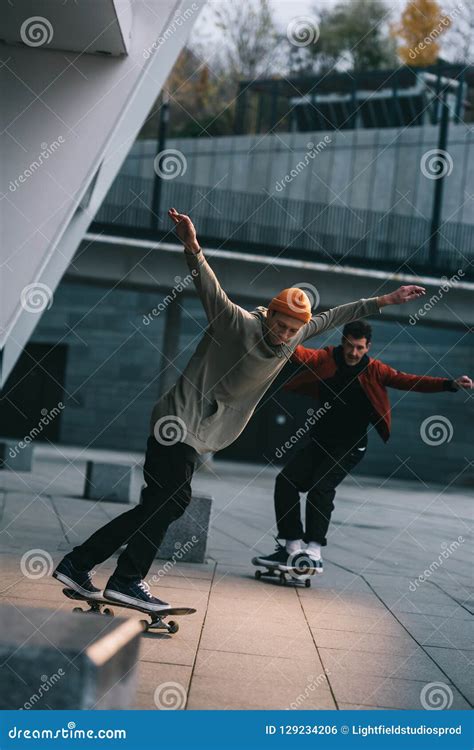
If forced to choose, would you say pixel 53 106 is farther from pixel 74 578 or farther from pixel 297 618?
pixel 297 618

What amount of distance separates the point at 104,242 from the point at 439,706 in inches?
1039

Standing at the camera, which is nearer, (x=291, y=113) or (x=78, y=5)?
(x=78, y=5)

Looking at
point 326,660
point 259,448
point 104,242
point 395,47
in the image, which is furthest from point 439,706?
point 395,47

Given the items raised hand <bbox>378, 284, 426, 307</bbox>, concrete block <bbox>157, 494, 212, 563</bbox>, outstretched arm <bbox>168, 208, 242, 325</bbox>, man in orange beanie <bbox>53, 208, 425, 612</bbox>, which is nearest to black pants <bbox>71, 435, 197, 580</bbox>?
man in orange beanie <bbox>53, 208, 425, 612</bbox>

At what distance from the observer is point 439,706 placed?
16.6 ft

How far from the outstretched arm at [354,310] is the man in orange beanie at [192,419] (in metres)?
0.52

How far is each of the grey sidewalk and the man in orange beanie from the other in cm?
40

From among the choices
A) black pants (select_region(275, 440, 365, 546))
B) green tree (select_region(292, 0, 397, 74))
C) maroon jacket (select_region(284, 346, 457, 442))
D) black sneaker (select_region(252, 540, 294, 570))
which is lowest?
black sneaker (select_region(252, 540, 294, 570))

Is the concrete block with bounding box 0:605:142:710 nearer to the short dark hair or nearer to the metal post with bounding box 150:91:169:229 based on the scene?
the short dark hair

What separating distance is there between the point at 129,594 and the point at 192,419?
1.08m

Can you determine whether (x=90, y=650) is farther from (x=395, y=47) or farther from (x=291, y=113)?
(x=395, y=47)

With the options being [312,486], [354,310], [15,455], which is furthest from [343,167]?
[354,310]

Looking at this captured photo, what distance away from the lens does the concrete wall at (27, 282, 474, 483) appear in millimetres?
38156

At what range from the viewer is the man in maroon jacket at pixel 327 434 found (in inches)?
334
